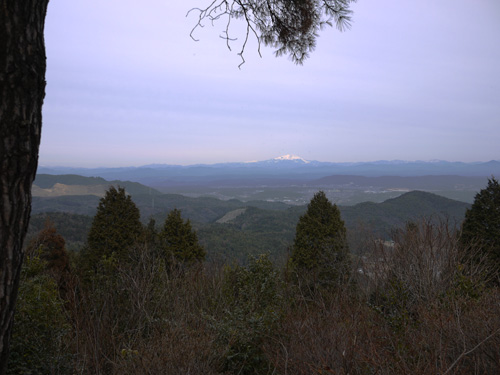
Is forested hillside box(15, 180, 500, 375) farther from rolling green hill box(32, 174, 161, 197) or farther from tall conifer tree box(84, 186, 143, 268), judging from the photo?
rolling green hill box(32, 174, 161, 197)

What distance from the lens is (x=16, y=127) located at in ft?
4.81

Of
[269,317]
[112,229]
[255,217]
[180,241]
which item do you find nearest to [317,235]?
[180,241]

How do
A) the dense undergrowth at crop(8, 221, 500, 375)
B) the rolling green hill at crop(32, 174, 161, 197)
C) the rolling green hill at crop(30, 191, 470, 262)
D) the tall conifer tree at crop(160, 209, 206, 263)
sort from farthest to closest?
the rolling green hill at crop(32, 174, 161, 197) → the rolling green hill at crop(30, 191, 470, 262) → the tall conifer tree at crop(160, 209, 206, 263) → the dense undergrowth at crop(8, 221, 500, 375)

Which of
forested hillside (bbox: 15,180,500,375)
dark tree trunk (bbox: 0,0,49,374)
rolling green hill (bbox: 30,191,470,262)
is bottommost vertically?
rolling green hill (bbox: 30,191,470,262)

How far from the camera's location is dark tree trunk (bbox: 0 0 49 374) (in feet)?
4.71

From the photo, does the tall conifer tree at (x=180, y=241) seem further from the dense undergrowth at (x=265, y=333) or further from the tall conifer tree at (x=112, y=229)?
the dense undergrowth at (x=265, y=333)

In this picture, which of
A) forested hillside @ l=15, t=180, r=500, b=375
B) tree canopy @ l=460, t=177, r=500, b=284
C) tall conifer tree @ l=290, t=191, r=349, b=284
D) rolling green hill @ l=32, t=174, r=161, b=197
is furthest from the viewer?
→ rolling green hill @ l=32, t=174, r=161, b=197

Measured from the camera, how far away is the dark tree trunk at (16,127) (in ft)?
4.71

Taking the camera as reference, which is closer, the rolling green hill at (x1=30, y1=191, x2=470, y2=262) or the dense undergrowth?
the dense undergrowth

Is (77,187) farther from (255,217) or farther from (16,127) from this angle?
(16,127)

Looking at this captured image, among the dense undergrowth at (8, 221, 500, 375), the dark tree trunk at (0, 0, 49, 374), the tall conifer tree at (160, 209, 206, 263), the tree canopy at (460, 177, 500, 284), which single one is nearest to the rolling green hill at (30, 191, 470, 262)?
the tree canopy at (460, 177, 500, 284)

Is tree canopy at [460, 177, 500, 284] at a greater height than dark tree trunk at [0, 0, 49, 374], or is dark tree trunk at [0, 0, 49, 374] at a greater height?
dark tree trunk at [0, 0, 49, 374]

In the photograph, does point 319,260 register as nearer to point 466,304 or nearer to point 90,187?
point 466,304

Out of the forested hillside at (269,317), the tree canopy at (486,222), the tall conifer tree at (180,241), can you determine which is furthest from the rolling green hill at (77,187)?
the forested hillside at (269,317)
